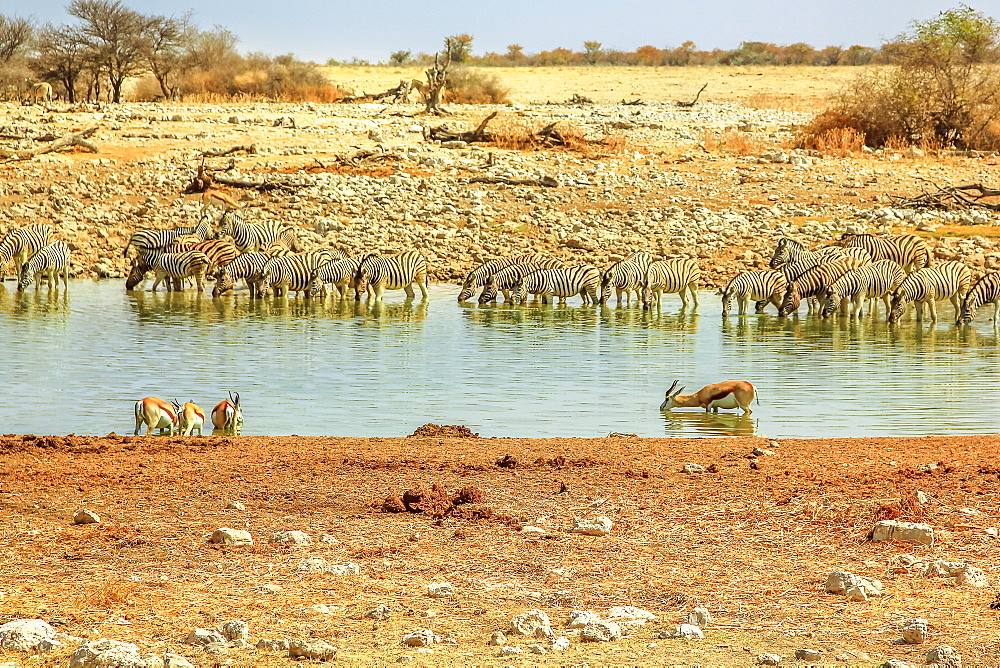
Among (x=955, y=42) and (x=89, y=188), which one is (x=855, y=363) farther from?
(x=955, y=42)

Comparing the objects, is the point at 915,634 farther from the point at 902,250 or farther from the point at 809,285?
the point at 902,250

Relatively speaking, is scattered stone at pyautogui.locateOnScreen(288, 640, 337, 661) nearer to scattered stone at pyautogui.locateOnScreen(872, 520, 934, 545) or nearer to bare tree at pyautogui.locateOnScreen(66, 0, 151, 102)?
scattered stone at pyautogui.locateOnScreen(872, 520, 934, 545)

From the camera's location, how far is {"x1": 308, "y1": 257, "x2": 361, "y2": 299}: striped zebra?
56.0ft

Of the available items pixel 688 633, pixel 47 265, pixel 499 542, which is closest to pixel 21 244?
pixel 47 265

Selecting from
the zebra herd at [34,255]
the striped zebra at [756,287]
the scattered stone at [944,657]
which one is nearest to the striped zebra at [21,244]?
the zebra herd at [34,255]

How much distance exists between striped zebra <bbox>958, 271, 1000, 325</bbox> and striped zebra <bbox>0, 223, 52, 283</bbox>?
12512 millimetres

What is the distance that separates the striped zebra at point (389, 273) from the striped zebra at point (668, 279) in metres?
3.04

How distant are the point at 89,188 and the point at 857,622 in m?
18.9

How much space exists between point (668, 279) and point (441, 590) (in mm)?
12245

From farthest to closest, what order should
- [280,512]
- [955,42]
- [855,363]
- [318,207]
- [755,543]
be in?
[955,42] → [318,207] → [855,363] → [280,512] → [755,543]

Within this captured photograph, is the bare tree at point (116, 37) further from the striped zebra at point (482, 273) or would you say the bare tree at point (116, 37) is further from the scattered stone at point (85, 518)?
the scattered stone at point (85, 518)

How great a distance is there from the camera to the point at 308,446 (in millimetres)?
7910

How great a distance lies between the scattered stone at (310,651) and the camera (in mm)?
4023

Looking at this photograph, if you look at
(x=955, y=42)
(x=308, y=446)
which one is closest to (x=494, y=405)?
(x=308, y=446)
